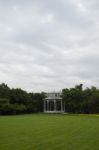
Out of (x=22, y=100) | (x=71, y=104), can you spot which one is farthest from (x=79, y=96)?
(x=22, y=100)

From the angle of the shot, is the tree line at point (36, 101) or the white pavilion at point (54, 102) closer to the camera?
the tree line at point (36, 101)

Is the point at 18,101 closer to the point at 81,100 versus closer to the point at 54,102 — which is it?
the point at 54,102

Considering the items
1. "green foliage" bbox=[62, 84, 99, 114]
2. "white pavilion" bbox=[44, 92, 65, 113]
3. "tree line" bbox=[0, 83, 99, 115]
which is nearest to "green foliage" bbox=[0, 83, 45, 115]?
"tree line" bbox=[0, 83, 99, 115]

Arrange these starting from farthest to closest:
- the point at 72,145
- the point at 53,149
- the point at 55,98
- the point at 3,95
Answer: the point at 55,98 → the point at 3,95 → the point at 72,145 → the point at 53,149

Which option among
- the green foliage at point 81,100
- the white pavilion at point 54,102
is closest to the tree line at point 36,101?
the green foliage at point 81,100

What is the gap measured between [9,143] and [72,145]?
3051 mm

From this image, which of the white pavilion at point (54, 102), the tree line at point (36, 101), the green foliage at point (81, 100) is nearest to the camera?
the green foliage at point (81, 100)

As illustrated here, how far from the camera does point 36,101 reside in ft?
227

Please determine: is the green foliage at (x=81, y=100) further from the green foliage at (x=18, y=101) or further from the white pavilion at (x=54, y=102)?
the green foliage at (x=18, y=101)

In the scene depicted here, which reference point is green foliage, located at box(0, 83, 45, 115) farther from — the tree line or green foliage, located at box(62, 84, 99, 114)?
green foliage, located at box(62, 84, 99, 114)

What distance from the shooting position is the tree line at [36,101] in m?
59.5

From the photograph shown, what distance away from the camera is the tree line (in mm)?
59528

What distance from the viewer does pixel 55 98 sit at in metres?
70.1

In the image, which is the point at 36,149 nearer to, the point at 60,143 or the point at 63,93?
the point at 60,143
